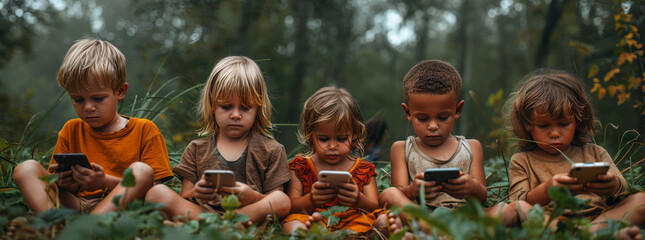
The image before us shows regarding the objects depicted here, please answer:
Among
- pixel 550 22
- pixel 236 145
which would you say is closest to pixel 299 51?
pixel 550 22

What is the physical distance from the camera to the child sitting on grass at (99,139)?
2266mm

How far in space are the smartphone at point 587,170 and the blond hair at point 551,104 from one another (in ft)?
1.43

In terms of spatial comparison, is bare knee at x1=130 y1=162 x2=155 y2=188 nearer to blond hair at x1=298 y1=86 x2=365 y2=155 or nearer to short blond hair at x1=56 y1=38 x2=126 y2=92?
short blond hair at x1=56 y1=38 x2=126 y2=92

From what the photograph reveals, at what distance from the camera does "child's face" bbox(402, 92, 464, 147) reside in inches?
97.7

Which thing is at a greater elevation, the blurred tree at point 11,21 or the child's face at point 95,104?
the blurred tree at point 11,21

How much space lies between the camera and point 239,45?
12148mm

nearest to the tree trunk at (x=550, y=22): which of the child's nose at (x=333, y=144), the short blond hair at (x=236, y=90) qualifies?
the child's nose at (x=333, y=144)

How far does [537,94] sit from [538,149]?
0.33 m

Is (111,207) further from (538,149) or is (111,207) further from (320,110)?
(538,149)

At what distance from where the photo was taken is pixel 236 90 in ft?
8.29

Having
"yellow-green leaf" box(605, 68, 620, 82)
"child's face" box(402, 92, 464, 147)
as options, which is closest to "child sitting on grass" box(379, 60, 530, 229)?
"child's face" box(402, 92, 464, 147)

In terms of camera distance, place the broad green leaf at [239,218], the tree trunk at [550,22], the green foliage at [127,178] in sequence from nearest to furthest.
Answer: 1. the green foliage at [127,178]
2. the broad green leaf at [239,218]
3. the tree trunk at [550,22]

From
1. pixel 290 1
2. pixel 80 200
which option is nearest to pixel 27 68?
pixel 290 1

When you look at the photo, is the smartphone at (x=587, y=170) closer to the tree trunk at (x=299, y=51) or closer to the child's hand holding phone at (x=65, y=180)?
the child's hand holding phone at (x=65, y=180)
